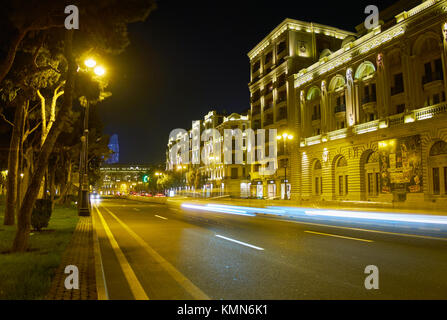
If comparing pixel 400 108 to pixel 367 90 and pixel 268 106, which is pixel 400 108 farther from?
pixel 268 106

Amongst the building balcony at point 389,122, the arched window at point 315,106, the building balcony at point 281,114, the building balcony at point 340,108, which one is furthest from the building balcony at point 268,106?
the building balcony at point 340,108

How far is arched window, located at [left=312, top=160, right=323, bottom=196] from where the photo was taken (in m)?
41.4

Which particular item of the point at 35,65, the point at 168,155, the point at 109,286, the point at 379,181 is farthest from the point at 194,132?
the point at 109,286

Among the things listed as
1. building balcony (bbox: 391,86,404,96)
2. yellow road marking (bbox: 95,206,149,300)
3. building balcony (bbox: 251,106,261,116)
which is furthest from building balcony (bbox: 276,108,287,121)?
yellow road marking (bbox: 95,206,149,300)

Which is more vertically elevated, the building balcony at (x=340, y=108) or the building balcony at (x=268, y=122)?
the building balcony at (x=268, y=122)

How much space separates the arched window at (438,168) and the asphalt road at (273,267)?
62.4 feet

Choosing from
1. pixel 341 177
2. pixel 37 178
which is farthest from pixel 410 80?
pixel 37 178

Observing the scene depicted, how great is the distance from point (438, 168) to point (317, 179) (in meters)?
15.8

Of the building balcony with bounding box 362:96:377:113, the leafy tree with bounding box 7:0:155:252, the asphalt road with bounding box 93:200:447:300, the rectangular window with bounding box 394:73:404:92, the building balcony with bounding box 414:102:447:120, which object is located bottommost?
the asphalt road with bounding box 93:200:447:300

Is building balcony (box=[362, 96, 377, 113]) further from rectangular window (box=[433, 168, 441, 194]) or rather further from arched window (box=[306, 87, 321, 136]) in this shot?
rectangular window (box=[433, 168, 441, 194])

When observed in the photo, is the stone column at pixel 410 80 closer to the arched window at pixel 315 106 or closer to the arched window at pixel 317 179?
the arched window at pixel 315 106

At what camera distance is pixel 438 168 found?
27.7 metres

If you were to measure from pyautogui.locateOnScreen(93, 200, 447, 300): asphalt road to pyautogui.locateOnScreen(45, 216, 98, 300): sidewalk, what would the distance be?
332 millimetres

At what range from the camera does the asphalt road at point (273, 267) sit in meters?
5.42
